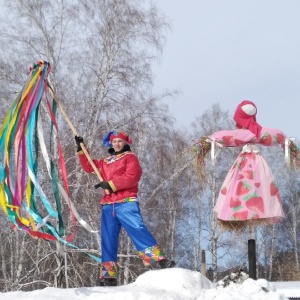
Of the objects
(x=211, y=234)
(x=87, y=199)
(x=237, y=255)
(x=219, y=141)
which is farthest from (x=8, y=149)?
(x=237, y=255)

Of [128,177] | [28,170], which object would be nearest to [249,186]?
[128,177]

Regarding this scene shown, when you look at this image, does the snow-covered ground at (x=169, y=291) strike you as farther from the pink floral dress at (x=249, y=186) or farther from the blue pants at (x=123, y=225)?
the pink floral dress at (x=249, y=186)

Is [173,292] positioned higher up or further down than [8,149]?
further down

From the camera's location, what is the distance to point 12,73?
36.2 ft

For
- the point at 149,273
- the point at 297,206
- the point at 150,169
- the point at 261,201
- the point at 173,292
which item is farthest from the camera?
the point at 297,206

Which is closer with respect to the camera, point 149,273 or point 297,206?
point 149,273

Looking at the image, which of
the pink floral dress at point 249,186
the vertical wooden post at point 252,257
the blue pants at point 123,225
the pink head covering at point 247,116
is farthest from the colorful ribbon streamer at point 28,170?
the pink head covering at point 247,116

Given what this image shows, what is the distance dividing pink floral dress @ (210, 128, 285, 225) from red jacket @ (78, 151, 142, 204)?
744 mm

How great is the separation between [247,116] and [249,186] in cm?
69

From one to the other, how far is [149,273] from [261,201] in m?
1.21

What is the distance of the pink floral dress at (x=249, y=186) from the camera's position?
480cm

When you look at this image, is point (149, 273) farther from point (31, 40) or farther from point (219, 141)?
point (31, 40)

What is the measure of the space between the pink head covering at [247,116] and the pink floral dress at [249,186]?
83mm

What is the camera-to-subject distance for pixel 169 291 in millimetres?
3926
